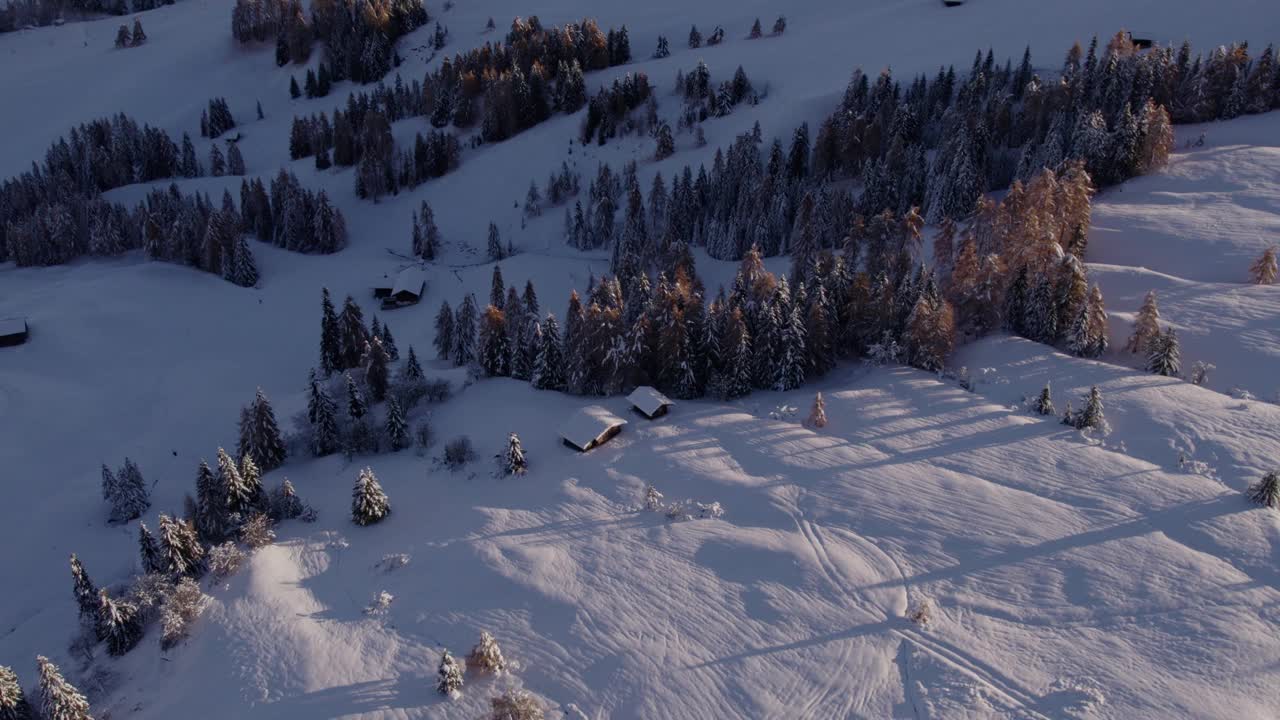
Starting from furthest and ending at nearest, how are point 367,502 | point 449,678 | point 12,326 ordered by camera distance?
point 12,326 < point 367,502 < point 449,678

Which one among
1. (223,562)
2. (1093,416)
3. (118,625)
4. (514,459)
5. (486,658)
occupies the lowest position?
(118,625)

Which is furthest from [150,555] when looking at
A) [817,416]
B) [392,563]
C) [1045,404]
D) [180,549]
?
[1045,404]

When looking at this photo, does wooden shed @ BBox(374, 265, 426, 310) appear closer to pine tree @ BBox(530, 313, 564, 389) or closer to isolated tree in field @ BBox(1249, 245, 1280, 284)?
pine tree @ BBox(530, 313, 564, 389)

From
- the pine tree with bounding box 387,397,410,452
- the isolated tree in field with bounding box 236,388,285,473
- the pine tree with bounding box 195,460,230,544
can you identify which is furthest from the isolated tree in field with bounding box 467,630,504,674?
the isolated tree in field with bounding box 236,388,285,473

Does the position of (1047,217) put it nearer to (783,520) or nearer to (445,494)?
(783,520)

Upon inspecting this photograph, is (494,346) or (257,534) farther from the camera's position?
(494,346)

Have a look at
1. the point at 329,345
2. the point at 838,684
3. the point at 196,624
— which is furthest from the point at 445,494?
the point at 329,345

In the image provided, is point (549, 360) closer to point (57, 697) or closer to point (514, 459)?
point (514, 459)
